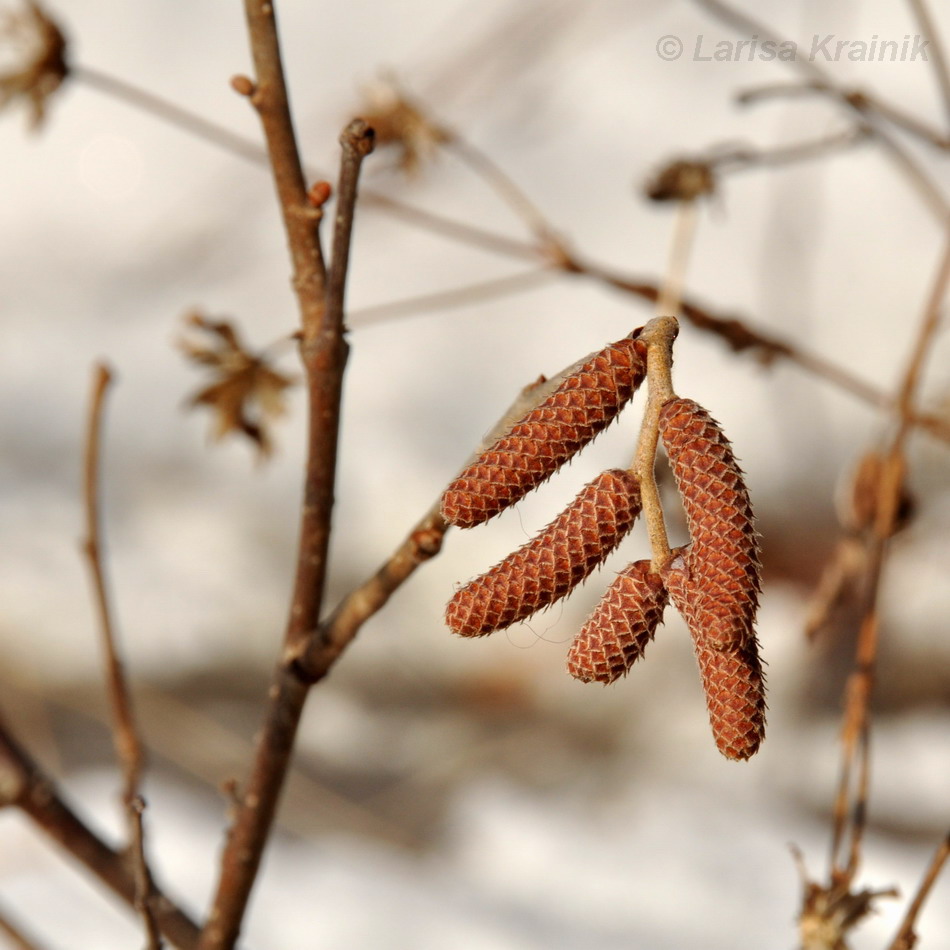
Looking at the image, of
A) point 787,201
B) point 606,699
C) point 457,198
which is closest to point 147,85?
point 457,198

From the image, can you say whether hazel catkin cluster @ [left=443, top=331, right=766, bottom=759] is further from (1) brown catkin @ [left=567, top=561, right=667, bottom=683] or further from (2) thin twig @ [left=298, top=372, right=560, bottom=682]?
(2) thin twig @ [left=298, top=372, right=560, bottom=682]

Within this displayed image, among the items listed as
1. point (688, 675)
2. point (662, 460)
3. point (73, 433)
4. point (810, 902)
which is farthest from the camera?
point (73, 433)

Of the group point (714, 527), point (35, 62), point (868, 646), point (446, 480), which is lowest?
point (714, 527)

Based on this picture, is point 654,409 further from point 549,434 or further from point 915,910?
point 915,910

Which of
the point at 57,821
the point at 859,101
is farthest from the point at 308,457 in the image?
the point at 859,101

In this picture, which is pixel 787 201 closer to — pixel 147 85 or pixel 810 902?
pixel 147 85

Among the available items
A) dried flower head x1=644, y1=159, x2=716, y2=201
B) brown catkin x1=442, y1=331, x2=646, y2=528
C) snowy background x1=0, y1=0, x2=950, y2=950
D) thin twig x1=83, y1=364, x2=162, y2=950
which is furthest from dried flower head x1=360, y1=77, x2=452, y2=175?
brown catkin x1=442, y1=331, x2=646, y2=528
